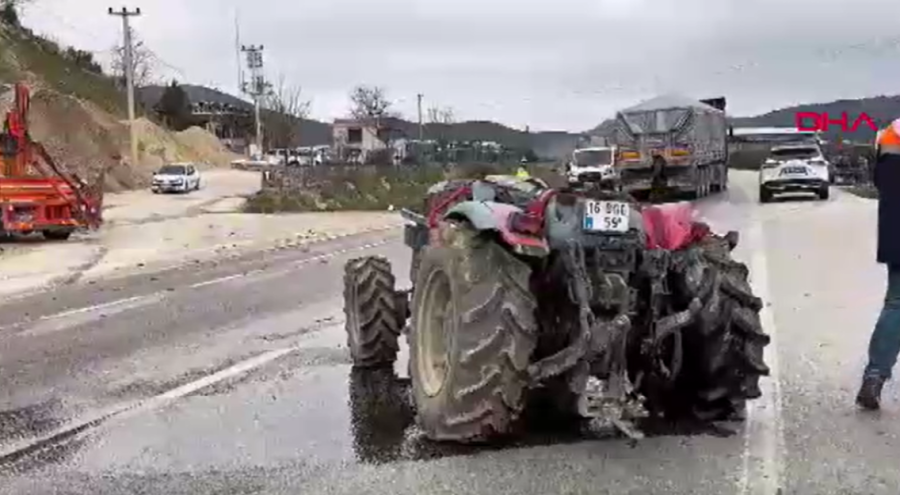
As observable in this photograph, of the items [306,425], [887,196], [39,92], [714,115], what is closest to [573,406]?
[306,425]

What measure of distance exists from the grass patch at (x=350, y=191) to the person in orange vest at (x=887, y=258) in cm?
→ 3564

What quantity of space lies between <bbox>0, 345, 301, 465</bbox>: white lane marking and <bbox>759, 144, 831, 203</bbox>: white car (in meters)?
29.1

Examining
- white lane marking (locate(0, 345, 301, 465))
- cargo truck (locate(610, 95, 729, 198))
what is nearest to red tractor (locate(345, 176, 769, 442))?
white lane marking (locate(0, 345, 301, 465))

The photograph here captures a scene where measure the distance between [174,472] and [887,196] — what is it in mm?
4389

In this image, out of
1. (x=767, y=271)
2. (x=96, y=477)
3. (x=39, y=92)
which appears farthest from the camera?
(x=39, y=92)

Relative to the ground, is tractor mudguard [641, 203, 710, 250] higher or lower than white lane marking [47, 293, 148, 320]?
higher

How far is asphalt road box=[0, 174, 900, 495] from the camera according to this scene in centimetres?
596

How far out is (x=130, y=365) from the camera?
9.91 m

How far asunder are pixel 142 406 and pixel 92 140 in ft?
204

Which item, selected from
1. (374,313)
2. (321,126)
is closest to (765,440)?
(374,313)

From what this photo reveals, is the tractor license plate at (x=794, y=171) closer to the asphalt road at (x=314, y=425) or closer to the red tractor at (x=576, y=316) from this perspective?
the asphalt road at (x=314, y=425)

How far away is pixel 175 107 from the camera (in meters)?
115

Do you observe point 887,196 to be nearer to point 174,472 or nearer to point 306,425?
point 306,425

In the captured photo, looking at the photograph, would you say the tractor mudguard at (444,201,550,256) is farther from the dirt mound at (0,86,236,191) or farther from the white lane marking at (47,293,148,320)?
the dirt mound at (0,86,236,191)
